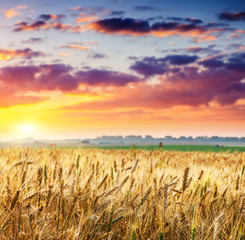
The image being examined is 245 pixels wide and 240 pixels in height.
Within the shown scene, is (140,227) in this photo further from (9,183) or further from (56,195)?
(9,183)

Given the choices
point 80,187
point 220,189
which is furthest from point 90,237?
point 220,189

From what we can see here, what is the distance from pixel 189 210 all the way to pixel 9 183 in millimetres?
2496

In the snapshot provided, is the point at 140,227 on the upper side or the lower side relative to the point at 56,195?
lower

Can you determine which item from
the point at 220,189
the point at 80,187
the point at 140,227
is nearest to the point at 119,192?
the point at 80,187

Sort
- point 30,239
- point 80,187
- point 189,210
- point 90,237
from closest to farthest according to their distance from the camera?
point 30,239
point 90,237
point 80,187
point 189,210

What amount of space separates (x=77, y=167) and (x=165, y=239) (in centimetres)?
220

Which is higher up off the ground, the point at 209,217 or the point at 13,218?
the point at 13,218

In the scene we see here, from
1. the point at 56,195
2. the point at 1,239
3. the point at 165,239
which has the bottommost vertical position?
the point at 165,239

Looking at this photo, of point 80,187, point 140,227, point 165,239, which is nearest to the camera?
point 140,227

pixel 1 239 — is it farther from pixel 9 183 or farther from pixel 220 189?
pixel 220 189

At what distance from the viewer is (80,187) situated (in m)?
4.11

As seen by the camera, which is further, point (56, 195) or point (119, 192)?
point (119, 192)

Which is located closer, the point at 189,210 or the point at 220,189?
the point at 189,210

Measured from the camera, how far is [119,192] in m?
4.29
